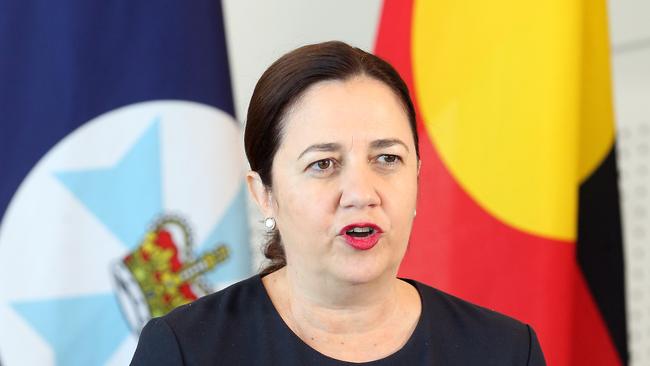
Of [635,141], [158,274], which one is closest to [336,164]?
[158,274]

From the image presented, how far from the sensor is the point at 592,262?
2049 mm

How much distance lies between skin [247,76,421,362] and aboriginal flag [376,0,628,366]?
2.34ft

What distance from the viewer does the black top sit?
1235 millimetres

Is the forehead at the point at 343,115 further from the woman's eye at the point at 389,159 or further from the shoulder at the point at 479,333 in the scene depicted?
the shoulder at the point at 479,333

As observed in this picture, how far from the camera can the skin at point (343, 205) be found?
1182 mm

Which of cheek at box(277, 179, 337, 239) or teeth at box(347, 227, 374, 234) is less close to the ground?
cheek at box(277, 179, 337, 239)

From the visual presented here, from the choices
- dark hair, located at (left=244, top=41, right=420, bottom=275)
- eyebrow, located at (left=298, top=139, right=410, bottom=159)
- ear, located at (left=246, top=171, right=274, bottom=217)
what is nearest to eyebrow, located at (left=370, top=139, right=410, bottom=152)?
eyebrow, located at (left=298, top=139, right=410, bottom=159)

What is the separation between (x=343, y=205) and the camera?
1.17 meters

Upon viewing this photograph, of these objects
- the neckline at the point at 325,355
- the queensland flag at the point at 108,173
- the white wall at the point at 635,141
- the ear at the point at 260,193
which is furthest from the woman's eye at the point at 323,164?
the white wall at the point at 635,141

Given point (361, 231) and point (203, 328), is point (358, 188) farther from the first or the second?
point (203, 328)

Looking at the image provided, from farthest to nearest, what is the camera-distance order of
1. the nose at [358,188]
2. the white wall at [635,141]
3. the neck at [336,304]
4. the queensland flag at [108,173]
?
1. the white wall at [635,141]
2. the queensland flag at [108,173]
3. the neck at [336,304]
4. the nose at [358,188]

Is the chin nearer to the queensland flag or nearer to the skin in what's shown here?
the skin

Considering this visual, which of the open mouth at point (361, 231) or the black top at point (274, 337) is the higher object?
the open mouth at point (361, 231)

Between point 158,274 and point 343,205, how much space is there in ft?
2.93
